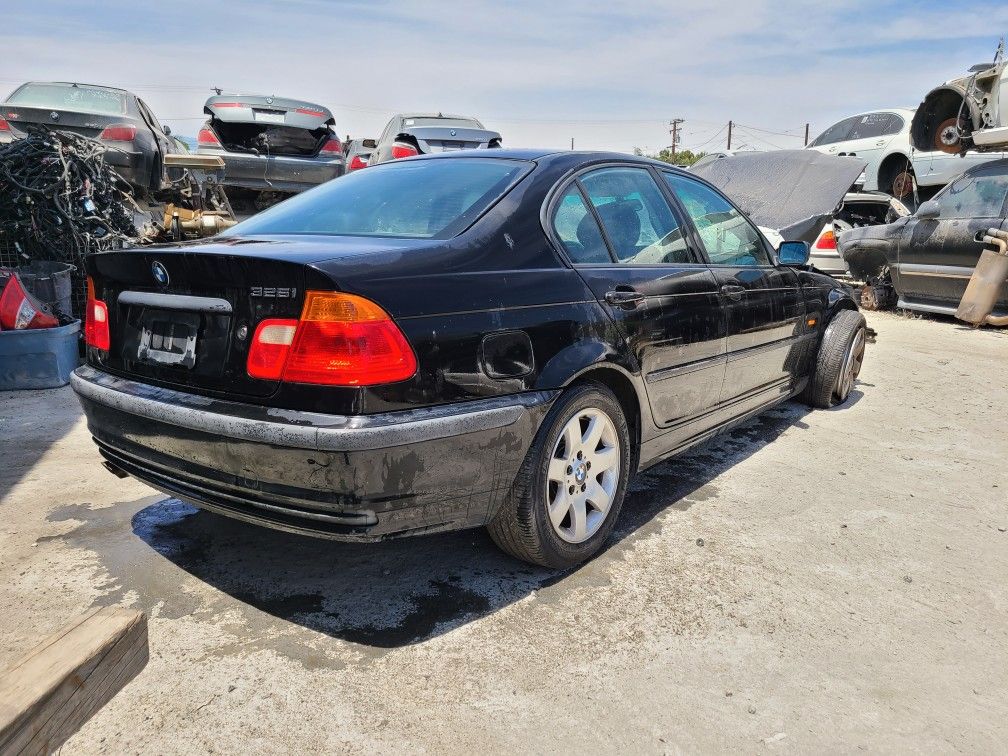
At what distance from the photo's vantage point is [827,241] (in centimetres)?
1004

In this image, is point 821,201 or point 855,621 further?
point 821,201

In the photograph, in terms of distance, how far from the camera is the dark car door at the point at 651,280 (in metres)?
2.85

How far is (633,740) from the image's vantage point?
6.22 feet

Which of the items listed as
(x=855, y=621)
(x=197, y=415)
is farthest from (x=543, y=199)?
(x=855, y=621)

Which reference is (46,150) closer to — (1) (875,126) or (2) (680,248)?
(2) (680,248)

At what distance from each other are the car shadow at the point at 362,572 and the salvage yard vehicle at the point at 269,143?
18.8 ft

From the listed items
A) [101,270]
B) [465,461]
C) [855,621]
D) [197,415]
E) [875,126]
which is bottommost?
[855,621]

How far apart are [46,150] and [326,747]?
18.8ft

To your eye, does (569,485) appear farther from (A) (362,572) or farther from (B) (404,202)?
(B) (404,202)

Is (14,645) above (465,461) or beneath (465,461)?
beneath

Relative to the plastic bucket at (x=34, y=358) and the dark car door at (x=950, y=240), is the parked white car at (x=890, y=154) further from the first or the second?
the plastic bucket at (x=34, y=358)

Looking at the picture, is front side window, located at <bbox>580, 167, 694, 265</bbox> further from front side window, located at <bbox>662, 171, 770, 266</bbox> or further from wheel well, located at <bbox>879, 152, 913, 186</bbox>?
wheel well, located at <bbox>879, 152, 913, 186</bbox>

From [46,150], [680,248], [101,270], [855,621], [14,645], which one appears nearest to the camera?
[14,645]

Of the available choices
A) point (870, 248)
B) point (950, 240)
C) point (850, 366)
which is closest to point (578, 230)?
point (850, 366)
